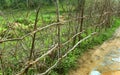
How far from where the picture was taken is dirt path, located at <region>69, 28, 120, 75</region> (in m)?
7.26

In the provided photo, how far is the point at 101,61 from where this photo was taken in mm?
8062

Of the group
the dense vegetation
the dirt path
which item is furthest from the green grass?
the dirt path

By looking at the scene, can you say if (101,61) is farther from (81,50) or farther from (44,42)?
(44,42)

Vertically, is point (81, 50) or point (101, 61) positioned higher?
point (81, 50)

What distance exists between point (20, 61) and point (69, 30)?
2230 millimetres

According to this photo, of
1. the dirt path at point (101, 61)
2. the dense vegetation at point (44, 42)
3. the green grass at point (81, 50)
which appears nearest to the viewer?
the dense vegetation at point (44, 42)

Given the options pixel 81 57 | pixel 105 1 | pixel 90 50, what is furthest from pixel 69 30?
pixel 105 1

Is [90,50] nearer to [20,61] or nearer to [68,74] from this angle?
[68,74]

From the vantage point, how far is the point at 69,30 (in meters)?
7.93

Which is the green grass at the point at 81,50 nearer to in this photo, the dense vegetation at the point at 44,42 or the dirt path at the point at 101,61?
the dense vegetation at the point at 44,42

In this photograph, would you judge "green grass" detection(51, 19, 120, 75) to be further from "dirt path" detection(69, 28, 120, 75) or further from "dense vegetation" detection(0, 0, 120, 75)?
"dirt path" detection(69, 28, 120, 75)

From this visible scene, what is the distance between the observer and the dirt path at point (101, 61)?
7264 millimetres

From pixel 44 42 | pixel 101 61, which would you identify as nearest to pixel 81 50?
pixel 101 61

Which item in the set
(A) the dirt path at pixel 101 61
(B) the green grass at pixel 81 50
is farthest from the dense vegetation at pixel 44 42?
(A) the dirt path at pixel 101 61
